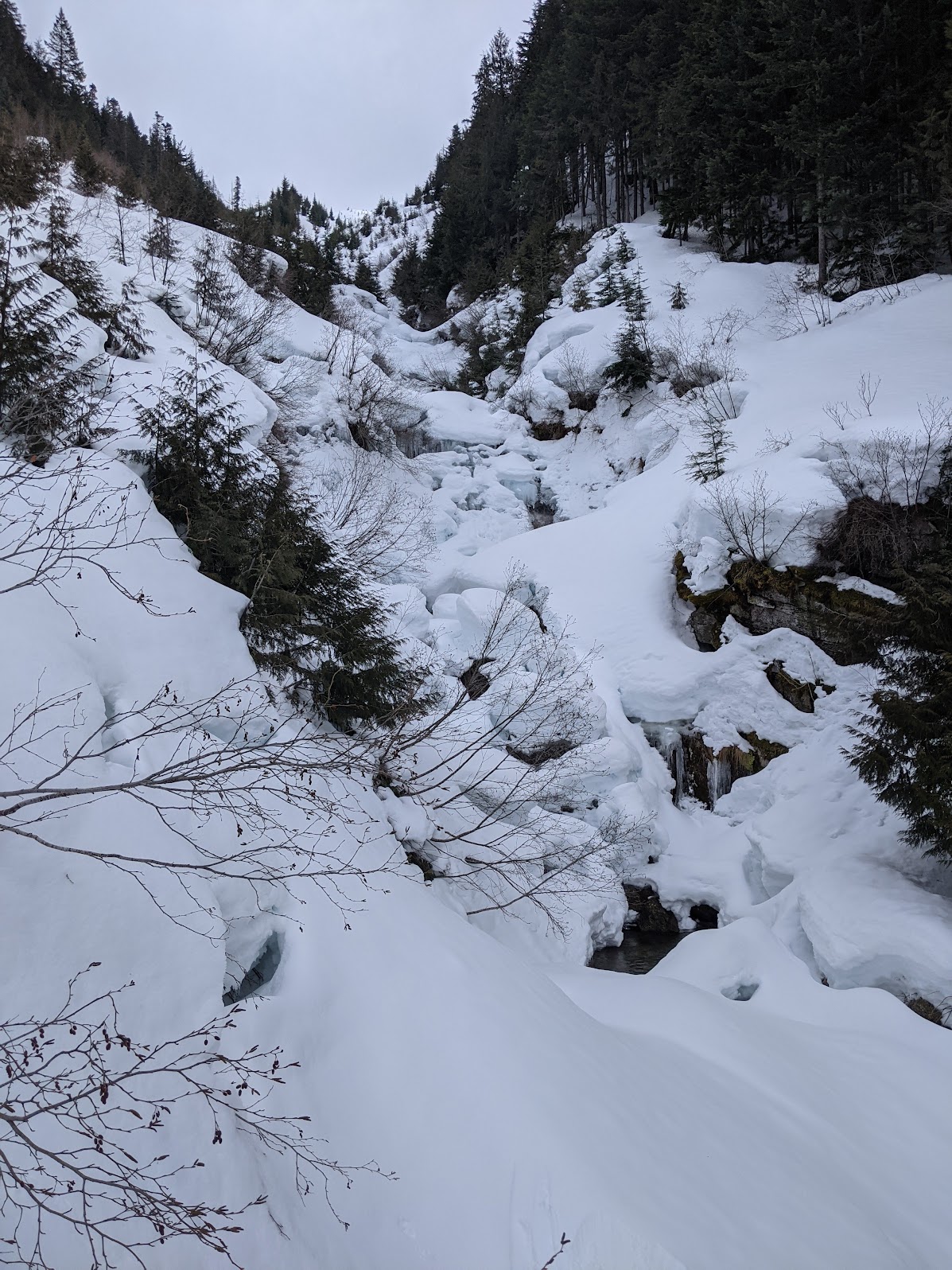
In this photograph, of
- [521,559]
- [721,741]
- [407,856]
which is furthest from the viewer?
[521,559]

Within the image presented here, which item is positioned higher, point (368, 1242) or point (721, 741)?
point (721, 741)

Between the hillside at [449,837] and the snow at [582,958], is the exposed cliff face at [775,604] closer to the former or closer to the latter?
the hillside at [449,837]

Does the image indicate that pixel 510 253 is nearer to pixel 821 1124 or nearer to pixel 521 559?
pixel 521 559

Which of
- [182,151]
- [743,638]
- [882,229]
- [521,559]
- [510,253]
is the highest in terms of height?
[182,151]

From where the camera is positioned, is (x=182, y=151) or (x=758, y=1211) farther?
(x=182, y=151)

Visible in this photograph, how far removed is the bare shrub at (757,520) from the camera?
11203mm

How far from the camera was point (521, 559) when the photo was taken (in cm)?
1545

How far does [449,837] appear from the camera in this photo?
7020 millimetres

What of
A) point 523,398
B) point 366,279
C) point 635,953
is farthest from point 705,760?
point 366,279

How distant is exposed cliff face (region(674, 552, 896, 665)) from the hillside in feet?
0.19

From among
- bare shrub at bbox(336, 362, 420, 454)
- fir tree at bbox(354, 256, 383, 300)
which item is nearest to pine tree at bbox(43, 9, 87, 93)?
fir tree at bbox(354, 256, 383, 300)

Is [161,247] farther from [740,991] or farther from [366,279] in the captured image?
[740,991]

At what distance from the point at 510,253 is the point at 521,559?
26.7m

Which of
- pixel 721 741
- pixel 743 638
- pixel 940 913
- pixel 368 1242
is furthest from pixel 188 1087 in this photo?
pixel 743 638
